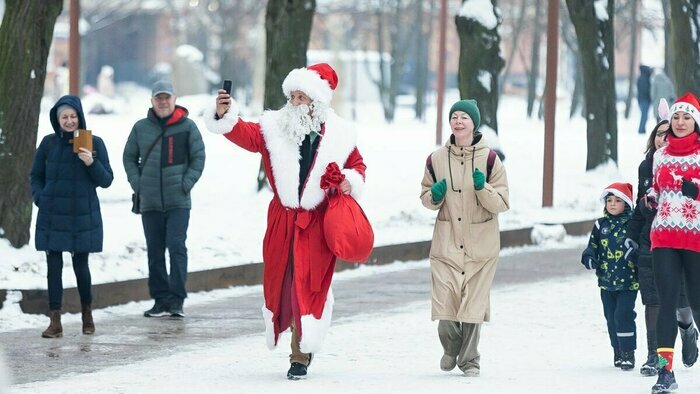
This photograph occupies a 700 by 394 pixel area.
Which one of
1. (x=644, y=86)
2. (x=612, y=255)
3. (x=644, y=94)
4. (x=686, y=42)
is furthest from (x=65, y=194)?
(x=644, y=86)

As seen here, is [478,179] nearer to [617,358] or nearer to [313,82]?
[313,82]

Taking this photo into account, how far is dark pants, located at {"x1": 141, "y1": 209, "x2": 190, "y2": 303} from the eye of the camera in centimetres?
1321

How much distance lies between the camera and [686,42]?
25.2m

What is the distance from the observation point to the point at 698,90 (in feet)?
82.6

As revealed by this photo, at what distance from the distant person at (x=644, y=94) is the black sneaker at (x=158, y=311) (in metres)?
27.1

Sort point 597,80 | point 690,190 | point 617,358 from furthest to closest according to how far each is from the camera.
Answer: point 597,80
point 617,358
point 690,190

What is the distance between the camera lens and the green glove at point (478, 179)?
32.9 ft

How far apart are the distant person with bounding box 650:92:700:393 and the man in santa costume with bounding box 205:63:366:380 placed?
5.89ft

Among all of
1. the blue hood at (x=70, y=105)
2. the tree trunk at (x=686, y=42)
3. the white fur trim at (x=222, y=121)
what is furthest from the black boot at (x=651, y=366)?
the tree trunk at (x=686, y=42)

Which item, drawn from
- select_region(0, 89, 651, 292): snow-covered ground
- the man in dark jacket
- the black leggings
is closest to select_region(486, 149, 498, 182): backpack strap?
the black leggings

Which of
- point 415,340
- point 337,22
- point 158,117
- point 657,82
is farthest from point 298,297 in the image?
point 337,22

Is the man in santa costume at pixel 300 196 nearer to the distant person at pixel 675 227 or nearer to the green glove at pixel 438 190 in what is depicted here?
the green glove at pixel 438 190

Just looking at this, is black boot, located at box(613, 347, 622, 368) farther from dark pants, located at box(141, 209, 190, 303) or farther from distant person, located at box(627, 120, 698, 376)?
dark pants, located at box(141, 209, 190, 303)

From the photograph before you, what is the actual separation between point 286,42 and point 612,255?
11.0 m
